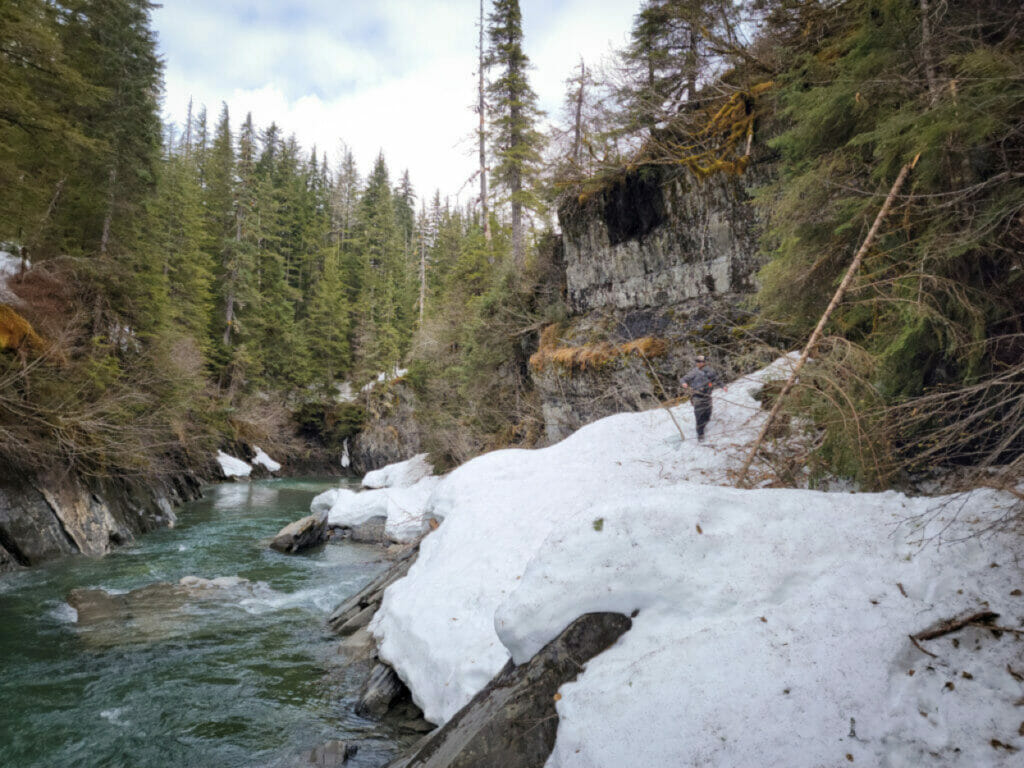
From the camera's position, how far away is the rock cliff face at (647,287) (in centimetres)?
1082

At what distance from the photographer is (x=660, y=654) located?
10.0 ft

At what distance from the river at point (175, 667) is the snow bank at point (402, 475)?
8647mm

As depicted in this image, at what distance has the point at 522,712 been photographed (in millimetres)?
3152

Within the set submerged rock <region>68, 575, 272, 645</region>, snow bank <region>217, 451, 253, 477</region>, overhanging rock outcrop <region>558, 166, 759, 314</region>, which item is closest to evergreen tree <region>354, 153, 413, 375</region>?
snow bank <region>217, 451, 253, 477</region>

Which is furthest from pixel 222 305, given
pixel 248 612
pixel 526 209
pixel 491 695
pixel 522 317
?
pixel 491 695

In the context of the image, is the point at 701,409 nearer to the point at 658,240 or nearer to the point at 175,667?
the point at 658,240

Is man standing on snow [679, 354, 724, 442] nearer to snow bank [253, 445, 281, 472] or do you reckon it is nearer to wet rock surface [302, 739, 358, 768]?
wet rock surface [302, 739, 358, 768]

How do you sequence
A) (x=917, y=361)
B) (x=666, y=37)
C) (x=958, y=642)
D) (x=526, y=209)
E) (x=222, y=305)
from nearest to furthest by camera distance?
(x=958, y=642) → (x=917, y=361) → (x=666, y=37) → (x=526, y=209) → (x=222, y=305)

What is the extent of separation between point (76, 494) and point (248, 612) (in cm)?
716

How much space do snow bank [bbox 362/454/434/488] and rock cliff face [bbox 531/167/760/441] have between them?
27.1 ft

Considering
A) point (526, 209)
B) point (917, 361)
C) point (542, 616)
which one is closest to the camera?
point (542, 616)

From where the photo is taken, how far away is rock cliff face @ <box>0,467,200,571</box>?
10211 mm

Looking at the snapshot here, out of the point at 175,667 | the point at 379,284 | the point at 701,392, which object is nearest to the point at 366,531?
the point at 175,667

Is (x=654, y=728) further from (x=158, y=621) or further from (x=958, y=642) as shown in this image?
(x=158, y=621)
